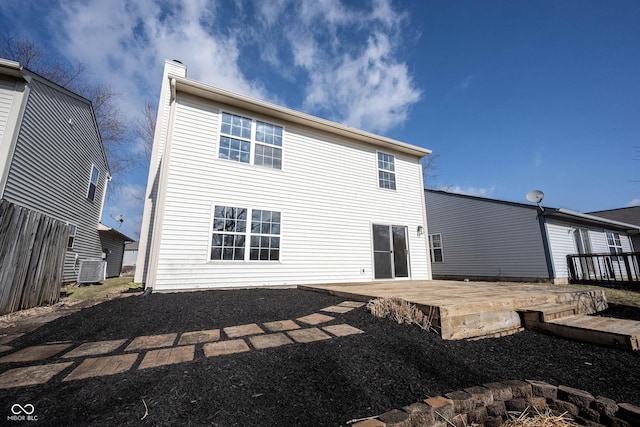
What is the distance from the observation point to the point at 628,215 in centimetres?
1853

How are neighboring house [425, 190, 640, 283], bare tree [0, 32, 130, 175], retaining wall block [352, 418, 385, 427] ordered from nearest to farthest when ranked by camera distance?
retaining wall block [352, 418, 385, 427] < neighboring house [425, 190, 640, 283] < bare tree [0, 32, 130, 175]

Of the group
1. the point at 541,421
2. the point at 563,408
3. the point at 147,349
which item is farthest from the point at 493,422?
the point at 147,349

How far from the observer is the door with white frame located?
8039mm

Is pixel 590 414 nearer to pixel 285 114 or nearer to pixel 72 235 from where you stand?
pixel 285 114

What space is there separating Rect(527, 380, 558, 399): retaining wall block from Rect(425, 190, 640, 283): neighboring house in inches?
441

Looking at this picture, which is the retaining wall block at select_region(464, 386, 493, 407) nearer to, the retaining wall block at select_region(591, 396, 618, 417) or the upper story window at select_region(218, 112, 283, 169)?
the retaining wall block at select_region(591, 396, 618, 417)

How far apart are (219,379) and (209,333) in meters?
1.16

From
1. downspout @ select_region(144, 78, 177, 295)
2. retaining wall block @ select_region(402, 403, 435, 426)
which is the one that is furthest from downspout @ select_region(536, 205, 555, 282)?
downspout @ select_region(144, 78, 177, 295)

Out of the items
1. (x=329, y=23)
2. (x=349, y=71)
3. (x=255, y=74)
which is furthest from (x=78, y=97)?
(x=349, y=71)

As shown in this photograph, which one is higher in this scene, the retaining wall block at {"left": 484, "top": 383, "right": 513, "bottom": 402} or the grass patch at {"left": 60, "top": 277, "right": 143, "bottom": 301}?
the grass patch at {"left": 60, "top": 277, "right": 143, "bottom": 301}

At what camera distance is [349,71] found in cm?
1041

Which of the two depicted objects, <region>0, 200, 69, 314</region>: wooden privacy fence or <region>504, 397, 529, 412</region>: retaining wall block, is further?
<region>0, 200, 69, 314</region>: wooden privacy fence

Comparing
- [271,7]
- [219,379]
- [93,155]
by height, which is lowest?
[219,379]

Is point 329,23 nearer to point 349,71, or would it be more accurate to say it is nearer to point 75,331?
point 349,71
